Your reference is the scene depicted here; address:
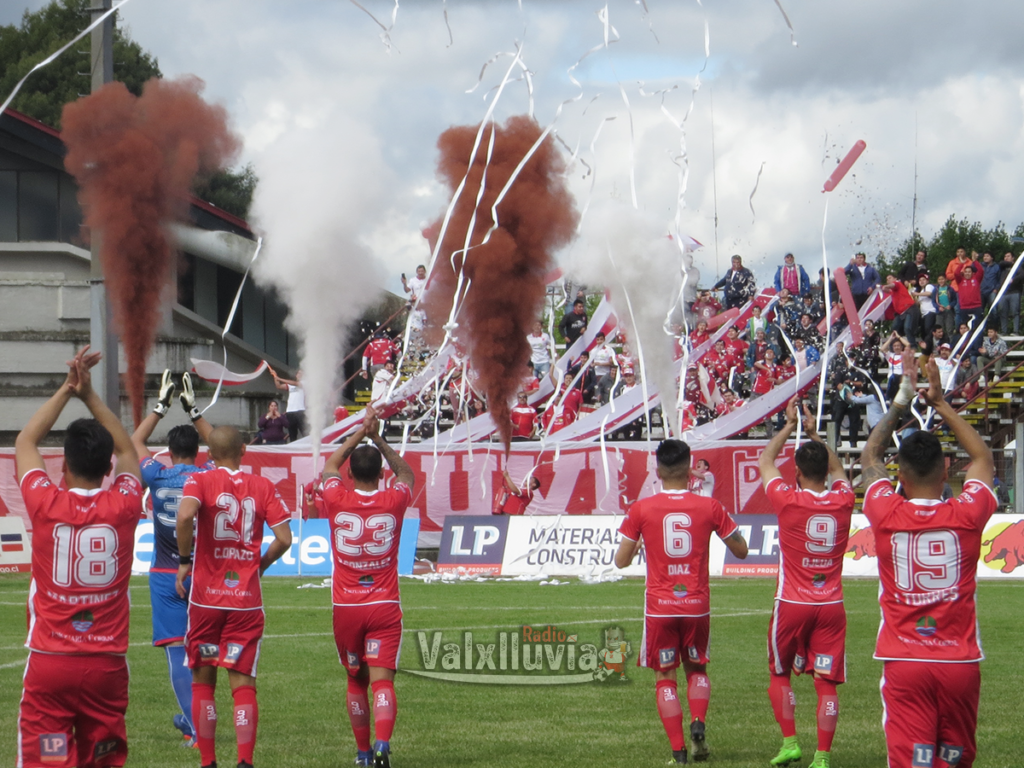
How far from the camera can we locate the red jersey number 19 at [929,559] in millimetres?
5020

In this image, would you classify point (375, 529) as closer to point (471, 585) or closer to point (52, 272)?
point (471, 585)

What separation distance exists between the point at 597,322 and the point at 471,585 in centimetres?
723

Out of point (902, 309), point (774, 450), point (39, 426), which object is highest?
point (902, 309)

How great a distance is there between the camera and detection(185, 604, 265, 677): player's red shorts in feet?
21.4

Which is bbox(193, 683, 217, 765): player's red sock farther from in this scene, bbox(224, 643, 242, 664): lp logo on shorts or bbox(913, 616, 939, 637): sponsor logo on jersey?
bbox(913, 616, 939, 637): sponsor logo on jersey

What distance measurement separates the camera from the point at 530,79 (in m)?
12.5

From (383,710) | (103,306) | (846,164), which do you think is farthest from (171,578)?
(846,164)

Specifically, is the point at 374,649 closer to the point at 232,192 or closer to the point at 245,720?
the point at 245,720

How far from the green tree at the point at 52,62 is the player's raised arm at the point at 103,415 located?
41.3 m

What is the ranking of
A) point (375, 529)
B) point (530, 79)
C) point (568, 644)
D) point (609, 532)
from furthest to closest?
point (609, 532)
point (530, 79)
point (568, 644)
point (375, 529)

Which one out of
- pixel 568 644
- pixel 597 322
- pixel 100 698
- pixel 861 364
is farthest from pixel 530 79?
pixel 861 364

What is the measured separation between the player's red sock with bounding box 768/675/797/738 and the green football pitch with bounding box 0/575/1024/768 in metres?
0.30

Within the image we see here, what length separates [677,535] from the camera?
7055mm

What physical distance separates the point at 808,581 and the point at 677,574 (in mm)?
751
